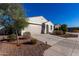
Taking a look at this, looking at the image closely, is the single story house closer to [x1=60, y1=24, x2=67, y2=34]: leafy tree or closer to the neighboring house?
the neighboring house

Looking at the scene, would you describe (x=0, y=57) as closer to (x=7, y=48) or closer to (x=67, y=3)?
(x=7, y=48)

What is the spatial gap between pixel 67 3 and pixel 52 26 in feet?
1.64

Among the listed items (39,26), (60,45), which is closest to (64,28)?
(60,45)

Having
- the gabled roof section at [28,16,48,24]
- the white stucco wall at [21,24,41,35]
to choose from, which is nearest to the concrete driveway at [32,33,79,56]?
the white stucco wall at [21,24,41,35]

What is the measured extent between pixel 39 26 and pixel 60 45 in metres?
0.52

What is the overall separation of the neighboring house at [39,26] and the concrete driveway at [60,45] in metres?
0.09

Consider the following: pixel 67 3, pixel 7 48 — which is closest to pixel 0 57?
pixel 7 48

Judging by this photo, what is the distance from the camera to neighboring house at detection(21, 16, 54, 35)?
65.2ft

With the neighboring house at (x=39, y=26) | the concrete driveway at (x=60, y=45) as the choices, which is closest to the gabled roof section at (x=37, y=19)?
the neighboring house at (x=39, y=26)

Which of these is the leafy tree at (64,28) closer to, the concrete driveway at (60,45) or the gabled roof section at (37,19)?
the concrete driveway at (60,45)

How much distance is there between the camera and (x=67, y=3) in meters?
19.8

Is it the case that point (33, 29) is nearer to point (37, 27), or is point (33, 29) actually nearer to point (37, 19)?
point (37, 27)

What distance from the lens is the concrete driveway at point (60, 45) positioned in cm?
1981

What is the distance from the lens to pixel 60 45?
65.2 ft
